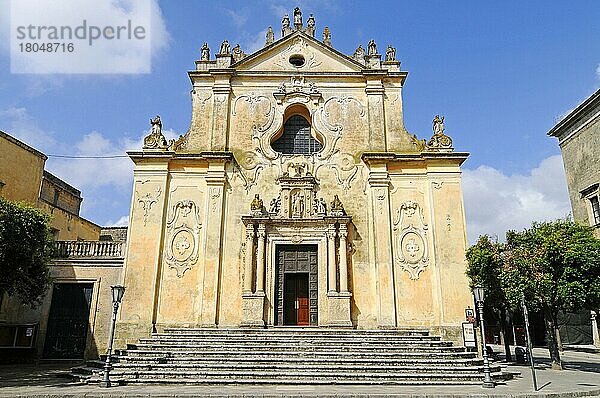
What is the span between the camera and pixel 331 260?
18344 millimetres

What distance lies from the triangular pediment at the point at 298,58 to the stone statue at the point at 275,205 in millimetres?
6734

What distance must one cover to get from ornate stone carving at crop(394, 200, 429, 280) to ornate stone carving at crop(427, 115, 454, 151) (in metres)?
2.82

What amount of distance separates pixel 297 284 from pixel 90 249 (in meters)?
10.1

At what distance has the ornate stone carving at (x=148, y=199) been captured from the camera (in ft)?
63.1

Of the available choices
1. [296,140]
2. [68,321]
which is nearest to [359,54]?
[296,140]

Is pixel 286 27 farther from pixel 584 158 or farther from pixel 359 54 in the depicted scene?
pixel 584 158

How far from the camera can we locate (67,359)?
1991 cm

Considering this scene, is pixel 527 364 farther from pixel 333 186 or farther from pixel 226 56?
pixel 226 56

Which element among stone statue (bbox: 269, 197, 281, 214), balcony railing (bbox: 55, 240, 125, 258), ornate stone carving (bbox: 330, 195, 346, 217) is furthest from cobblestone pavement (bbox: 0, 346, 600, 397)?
stone statue (bbox: 269, 197, 281, 214)

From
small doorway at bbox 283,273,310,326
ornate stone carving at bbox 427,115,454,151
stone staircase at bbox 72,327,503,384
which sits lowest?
stone staircase at bbox 72,327,503,384

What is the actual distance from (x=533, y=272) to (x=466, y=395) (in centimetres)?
779

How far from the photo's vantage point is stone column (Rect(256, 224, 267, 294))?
18.2 metres

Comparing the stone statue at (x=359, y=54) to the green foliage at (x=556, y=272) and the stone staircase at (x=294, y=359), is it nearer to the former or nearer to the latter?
the green foliage at (x=556, y=272)

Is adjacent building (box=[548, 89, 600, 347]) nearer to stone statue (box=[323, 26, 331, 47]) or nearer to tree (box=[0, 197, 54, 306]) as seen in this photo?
stone statue (box=[323, 26, 331, 47])
